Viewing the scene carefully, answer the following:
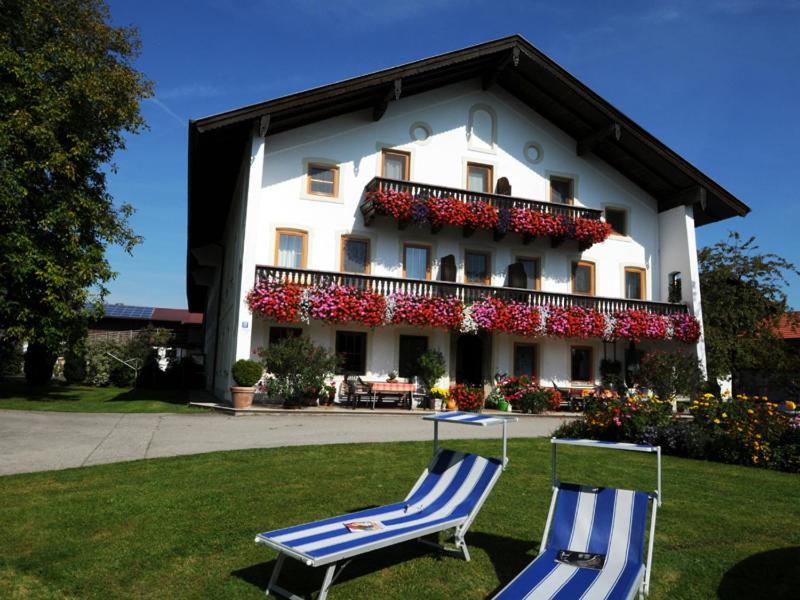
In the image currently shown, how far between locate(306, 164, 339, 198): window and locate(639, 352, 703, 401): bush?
11389 mm

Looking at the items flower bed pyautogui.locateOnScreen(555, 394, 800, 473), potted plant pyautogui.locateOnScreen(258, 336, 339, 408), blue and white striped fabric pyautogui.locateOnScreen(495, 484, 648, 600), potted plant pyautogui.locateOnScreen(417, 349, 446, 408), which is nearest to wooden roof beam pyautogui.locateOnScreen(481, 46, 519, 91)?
potted plant pyautogui.locateOnScreen(417, 349, 446, 408)

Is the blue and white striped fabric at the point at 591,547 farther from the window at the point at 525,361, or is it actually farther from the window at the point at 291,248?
the window at the point at 525,361

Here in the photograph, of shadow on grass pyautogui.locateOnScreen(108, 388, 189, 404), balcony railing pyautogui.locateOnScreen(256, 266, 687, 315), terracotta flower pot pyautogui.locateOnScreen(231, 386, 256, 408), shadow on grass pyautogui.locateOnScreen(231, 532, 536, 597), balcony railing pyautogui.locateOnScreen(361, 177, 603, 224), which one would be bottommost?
shadow on grass pyautogui.locateOnScreen(231, 532, 536, 597)

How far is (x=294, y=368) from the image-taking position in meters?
16.9

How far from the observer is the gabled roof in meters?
18.3

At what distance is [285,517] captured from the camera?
6.02 meters

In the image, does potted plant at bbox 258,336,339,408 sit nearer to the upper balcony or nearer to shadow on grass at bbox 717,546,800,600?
the upper balcony

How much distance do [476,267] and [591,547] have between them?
17392mm

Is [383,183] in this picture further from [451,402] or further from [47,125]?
[47,125]

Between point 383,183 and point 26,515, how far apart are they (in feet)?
50.0

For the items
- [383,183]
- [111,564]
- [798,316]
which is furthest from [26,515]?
[798,316]

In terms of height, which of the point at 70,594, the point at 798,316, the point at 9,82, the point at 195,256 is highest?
the point at 9,82

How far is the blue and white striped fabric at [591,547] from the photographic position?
12.9 ft

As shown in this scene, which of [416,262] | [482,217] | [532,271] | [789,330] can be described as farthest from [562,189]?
[789,330]
